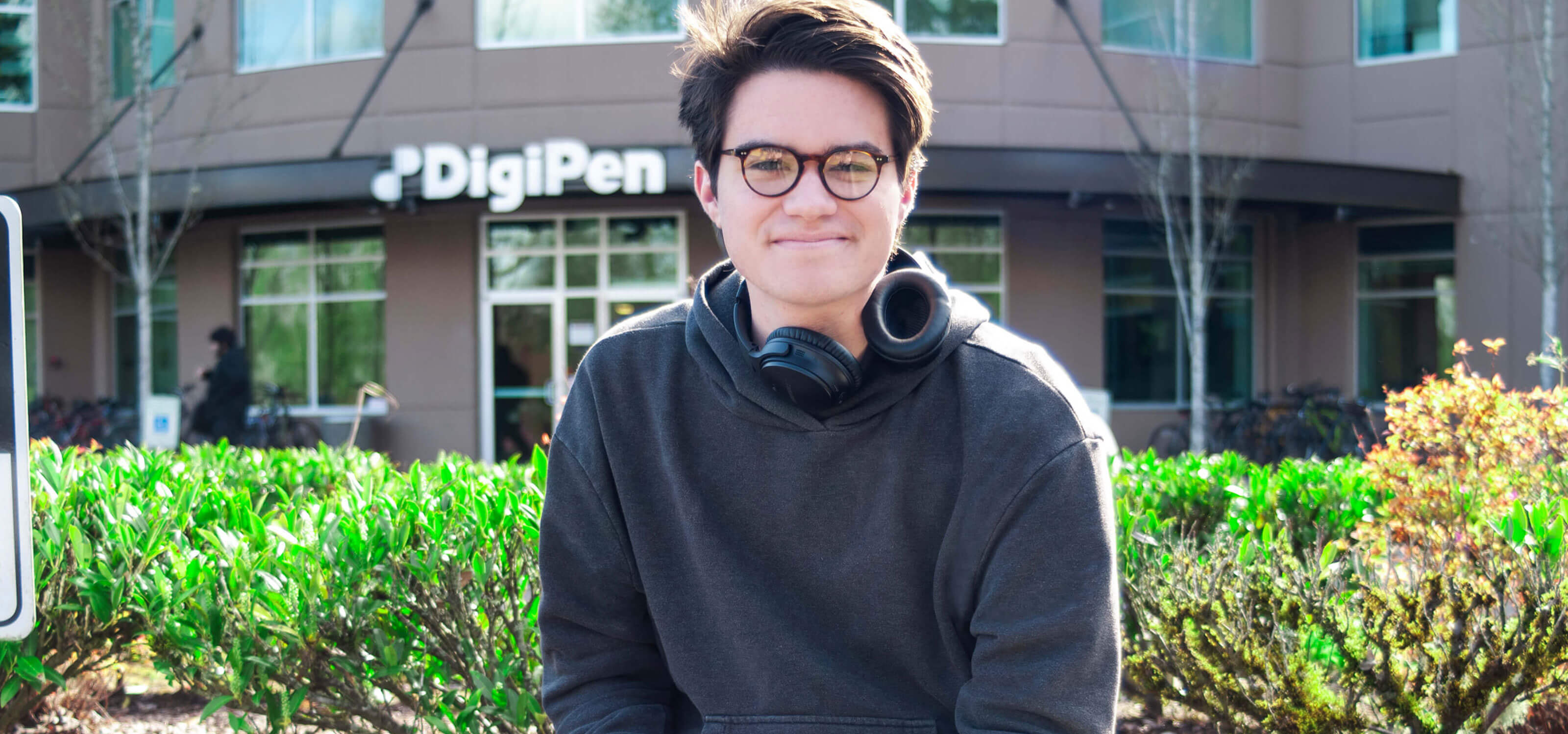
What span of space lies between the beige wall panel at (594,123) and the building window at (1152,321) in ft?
18.7

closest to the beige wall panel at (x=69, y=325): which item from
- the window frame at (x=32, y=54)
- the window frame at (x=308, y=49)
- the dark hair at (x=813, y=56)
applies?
the window frame at (x=32, y=54)

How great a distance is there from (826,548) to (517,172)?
1145 cm

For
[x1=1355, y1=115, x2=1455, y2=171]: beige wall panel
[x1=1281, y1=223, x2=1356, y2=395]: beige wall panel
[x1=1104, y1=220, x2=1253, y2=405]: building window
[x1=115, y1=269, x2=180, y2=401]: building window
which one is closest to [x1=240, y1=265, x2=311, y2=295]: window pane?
[x1=115, y1=269, x2=180, y2=401]: building window

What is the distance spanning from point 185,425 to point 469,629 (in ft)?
42.4

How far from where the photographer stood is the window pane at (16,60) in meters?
16.8

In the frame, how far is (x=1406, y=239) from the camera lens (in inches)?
590

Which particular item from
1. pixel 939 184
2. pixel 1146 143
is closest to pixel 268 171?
pixel 939 184

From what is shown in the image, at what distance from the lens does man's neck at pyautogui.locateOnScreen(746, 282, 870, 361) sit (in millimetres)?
1812

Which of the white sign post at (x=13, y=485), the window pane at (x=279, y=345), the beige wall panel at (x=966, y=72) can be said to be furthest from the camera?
the window pane at (x=279, y=345)

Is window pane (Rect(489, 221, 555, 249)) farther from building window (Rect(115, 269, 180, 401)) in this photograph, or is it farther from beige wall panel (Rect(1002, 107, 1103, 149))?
beige wall panel (Rect(1002, 107, 1103, 149))

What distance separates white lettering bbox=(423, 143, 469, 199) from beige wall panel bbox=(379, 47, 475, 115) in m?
1.42

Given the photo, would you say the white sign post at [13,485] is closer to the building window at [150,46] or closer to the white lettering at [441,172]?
the white lettering at [441,172]

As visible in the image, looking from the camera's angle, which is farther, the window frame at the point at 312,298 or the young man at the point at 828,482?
the window frame at the point at 312,298

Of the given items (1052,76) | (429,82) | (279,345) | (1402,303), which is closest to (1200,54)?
(1052,76)
